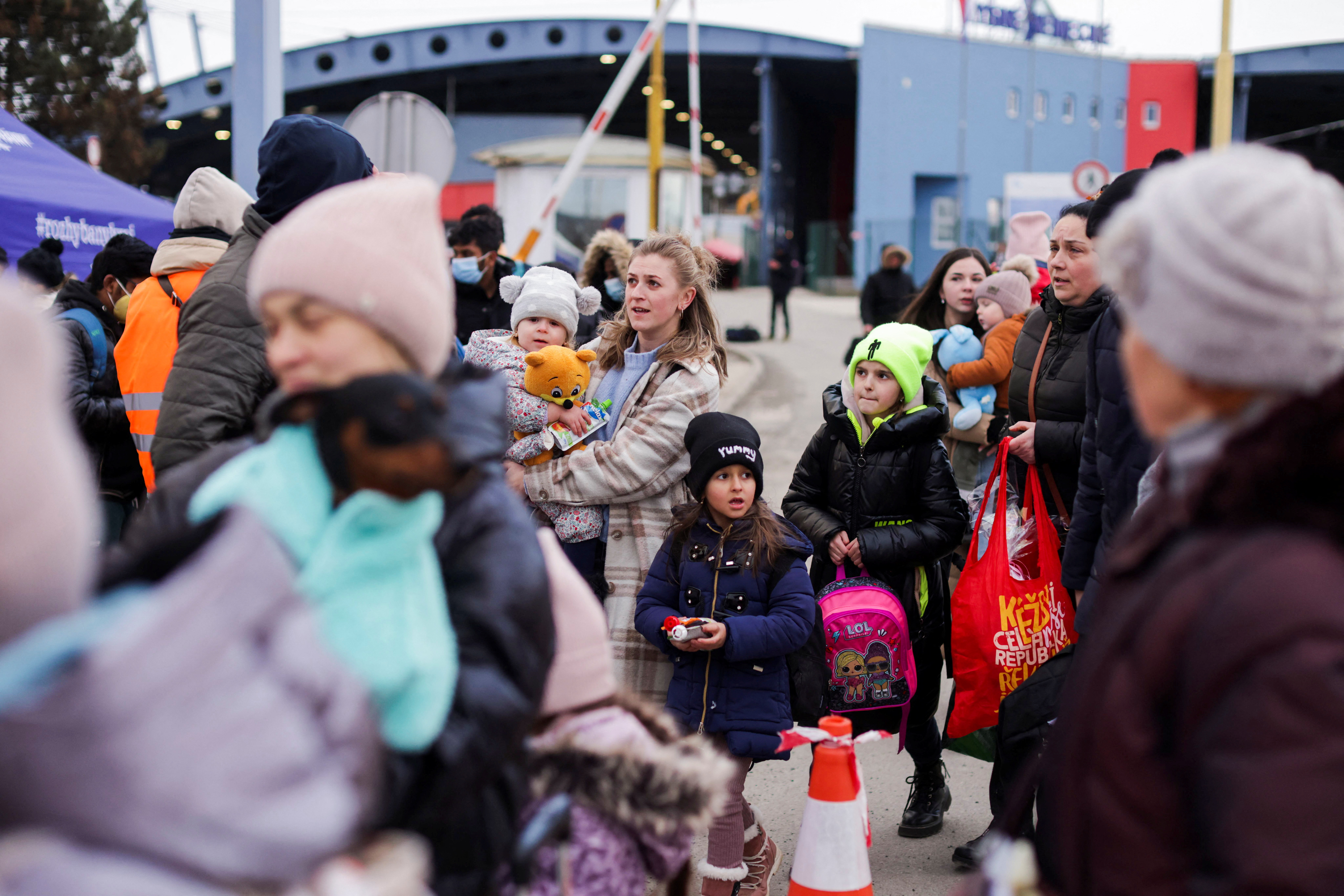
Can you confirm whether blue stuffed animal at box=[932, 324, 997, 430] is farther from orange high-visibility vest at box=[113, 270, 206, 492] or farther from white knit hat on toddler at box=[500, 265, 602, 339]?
orange high-visibility vest at box=[113, 270, 206, 492]

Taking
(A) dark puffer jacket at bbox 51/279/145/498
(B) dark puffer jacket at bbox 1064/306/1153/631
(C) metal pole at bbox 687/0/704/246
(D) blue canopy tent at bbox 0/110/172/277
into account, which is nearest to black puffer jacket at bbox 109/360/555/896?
(B) dark puffer jacket at bbox 1064/306/1153/631

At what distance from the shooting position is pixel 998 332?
19.8 ft

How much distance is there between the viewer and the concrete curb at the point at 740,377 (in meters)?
14.2

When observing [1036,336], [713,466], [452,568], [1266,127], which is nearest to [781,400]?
[1036,336]

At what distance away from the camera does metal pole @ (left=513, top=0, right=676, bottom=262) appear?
28.1 feet

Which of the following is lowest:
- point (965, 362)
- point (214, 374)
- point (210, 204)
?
point (965, 362)

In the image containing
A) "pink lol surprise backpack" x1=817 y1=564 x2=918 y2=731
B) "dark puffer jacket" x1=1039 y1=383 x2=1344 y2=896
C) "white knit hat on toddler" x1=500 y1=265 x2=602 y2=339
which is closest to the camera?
"dark puffer jacket" x1=1039 y1=383 x2=1344 y2=896

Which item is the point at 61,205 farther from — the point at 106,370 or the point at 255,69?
the point at 106,370

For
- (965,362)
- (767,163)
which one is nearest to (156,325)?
(965,362)

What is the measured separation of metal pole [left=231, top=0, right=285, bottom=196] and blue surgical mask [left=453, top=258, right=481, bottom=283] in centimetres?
127

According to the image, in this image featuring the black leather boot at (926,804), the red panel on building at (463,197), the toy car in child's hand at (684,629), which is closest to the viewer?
the toy car in child's hand at (684,629)

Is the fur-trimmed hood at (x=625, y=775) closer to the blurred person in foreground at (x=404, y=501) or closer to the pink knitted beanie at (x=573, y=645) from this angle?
the pink knitted beanie at (x=573, y=645)

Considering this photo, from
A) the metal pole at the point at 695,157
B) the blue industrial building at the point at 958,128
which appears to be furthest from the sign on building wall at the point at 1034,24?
the metal pole at the point at 695,157

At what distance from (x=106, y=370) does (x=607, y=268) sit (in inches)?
126
